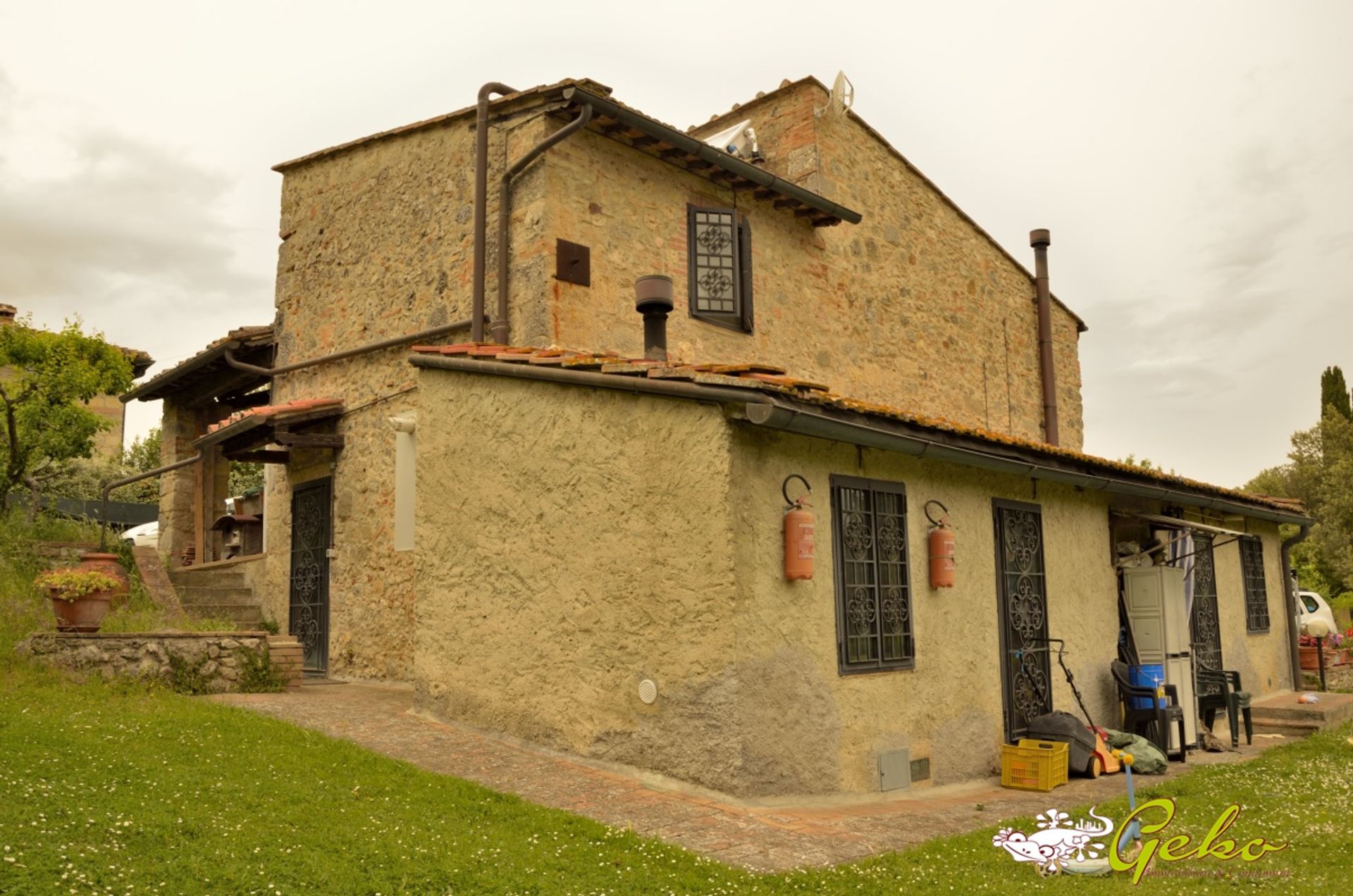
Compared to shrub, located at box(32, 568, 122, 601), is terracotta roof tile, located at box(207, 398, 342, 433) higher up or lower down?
higher up

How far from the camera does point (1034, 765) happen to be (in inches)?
344

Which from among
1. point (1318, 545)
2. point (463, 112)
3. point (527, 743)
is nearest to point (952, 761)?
point (527, 743)

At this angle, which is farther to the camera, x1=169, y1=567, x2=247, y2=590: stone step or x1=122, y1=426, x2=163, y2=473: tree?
x1=122, y1=426, x2=163, y2=473: tree

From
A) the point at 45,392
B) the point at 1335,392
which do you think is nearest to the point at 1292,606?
the point at 45,392

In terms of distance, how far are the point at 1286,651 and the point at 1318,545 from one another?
65.2 ft

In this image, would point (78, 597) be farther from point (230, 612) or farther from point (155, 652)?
point (230, 612)

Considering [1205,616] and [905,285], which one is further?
[905,285]

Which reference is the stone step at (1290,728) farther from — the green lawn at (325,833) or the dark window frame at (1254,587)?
the green lawn at (325,833)

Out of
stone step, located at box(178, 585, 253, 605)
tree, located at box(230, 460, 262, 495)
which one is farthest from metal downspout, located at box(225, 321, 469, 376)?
Result: tree, located at box(230, 460, 262, 495)

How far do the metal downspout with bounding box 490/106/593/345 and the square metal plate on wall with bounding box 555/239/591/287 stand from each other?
574mm

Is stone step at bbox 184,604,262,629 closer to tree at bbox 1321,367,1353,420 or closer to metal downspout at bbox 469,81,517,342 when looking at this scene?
metal downspout at bbox 469,81,517,342

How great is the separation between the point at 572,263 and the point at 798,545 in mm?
4650

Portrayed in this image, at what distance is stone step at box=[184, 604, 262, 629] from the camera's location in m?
12.9

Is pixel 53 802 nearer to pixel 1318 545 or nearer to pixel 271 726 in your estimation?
pixel 271 726
